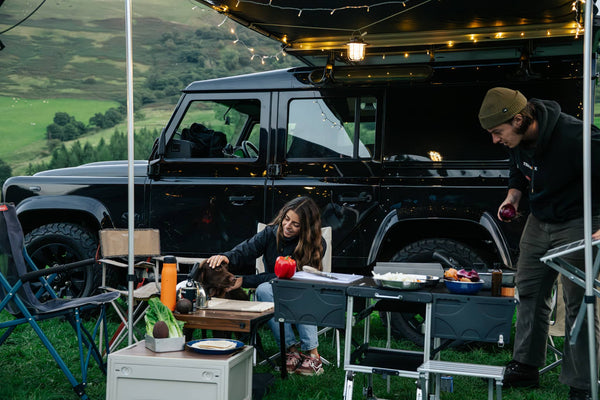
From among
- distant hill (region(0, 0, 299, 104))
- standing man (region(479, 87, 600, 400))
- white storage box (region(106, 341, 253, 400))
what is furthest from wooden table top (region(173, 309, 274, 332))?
distant hill (region(0, 0, 299, 104))

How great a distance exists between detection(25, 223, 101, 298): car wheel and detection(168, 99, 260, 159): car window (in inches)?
42.4

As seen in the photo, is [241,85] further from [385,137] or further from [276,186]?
[385,137]

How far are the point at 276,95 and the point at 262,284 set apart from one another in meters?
1.58

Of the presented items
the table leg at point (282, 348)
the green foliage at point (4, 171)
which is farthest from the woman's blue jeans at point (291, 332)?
the green foliage at point (4, 171)

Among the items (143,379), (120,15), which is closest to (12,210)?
(143,379)

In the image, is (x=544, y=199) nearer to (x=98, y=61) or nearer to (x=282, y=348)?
(x=282, y=348)

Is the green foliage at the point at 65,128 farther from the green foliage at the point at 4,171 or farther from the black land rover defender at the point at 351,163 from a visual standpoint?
the black land rover defender at the point at 351,163

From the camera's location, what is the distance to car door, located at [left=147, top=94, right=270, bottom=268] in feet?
17.4

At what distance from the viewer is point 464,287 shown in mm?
3031

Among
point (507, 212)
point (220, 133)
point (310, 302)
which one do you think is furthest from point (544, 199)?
point (220, 133)

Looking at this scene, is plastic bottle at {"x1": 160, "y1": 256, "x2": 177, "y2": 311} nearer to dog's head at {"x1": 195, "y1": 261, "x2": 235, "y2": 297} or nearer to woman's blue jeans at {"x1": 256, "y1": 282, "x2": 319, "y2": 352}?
dog's head at {"x1": 195, "y1": 261, "x2": 235, "y2": 297}

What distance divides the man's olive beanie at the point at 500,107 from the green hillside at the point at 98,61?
1835 cm

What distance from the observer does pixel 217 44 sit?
24375 millimetres

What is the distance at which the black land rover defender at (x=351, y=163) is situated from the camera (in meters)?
4.79
